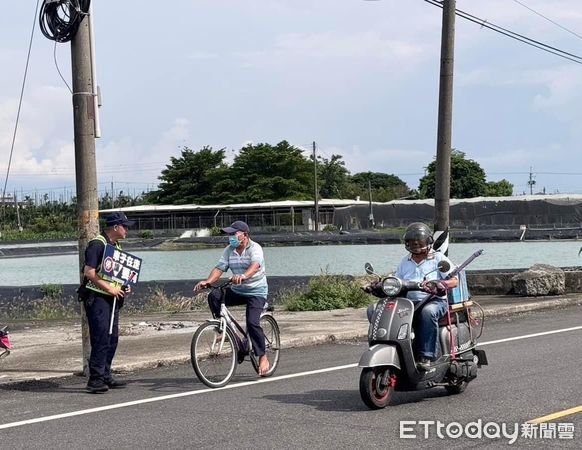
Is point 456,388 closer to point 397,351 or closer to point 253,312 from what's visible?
point 397,351

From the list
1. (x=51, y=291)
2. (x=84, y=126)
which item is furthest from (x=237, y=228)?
(x=51, y=291)

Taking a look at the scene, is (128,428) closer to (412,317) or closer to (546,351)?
(412,317)

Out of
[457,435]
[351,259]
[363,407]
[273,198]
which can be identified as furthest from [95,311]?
[273,198]

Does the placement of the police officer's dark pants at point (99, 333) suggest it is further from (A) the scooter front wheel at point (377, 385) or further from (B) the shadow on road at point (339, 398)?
(A) the scooter front wheel at point (377, 385)

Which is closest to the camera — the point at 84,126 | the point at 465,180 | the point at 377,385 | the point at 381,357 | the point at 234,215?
the point at 381,357

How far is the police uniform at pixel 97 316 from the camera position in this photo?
33.8 feet

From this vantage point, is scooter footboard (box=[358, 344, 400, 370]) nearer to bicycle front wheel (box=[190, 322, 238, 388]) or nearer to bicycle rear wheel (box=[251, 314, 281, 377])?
bicycle front wheel (box=[190, 322, 238, 388])

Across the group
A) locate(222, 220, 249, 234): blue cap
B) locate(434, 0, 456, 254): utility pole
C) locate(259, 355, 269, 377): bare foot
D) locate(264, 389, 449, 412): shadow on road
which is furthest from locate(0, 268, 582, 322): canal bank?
locate(264, 389, 449, 412): shadow on road

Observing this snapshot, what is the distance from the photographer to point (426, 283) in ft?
29.0

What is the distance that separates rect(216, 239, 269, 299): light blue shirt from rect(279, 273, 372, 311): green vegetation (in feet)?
30.8

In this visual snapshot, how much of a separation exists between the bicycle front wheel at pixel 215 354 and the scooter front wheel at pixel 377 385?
2.20m

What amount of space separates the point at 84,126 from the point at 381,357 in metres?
5.07

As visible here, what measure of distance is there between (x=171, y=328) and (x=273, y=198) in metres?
78.2

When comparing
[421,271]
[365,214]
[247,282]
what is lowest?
[247,282]
